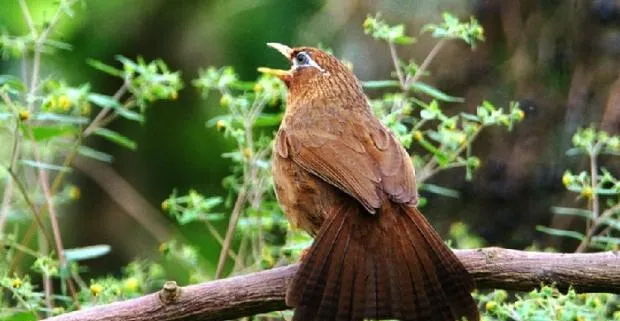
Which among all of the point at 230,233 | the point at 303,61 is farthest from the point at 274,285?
the point at 303,61

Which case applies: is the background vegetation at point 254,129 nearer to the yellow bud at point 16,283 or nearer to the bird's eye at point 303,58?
the yellow bud at point 16,283

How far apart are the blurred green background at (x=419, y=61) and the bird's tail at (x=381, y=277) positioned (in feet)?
5.52

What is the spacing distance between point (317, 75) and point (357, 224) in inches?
38.1

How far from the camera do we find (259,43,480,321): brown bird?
130 inches

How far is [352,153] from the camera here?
3.81 metres

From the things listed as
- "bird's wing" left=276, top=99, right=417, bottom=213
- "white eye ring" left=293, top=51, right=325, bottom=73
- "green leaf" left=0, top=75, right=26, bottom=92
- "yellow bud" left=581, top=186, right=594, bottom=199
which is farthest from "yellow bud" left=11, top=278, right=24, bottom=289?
"yellow bud" left=581, top=186, right=594, bottom=199

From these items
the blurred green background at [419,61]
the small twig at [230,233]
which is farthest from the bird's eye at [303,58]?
the blurred green background at [419,61]

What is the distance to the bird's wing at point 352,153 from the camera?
141 inches

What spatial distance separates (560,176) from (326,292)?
2.32 m

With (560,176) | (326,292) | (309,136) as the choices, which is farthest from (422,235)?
(560,176)

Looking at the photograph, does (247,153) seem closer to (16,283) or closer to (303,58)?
(303,58)

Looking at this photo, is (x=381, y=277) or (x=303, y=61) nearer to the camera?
(x=381, y=277)

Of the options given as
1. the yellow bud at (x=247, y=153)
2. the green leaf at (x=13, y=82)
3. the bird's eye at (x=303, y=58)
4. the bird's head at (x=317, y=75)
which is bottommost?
the yellow bud at (x=247, y=153)

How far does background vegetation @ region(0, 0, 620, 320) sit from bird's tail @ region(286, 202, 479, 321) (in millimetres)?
196
